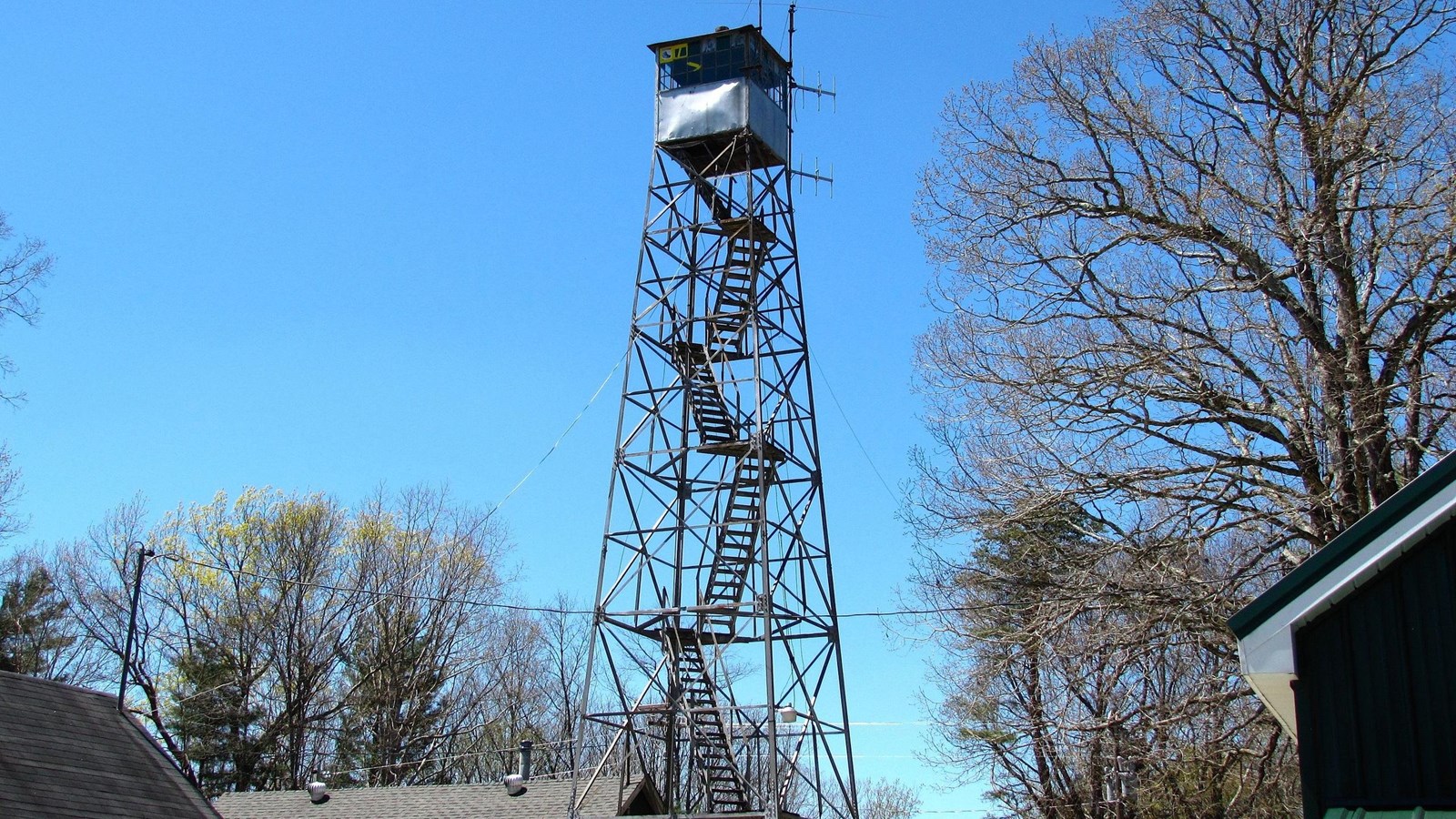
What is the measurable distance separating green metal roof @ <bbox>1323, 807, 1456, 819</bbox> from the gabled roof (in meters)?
0.94

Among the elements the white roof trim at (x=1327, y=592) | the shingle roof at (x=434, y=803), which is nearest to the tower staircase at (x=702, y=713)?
the shingle roof at (x=434, y=803)

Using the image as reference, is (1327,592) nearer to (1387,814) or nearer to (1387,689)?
(1387,689)

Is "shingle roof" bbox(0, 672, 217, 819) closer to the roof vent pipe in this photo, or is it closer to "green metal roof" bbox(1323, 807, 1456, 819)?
the roof vent pipe

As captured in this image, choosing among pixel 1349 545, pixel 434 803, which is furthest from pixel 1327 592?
pixel 434 803

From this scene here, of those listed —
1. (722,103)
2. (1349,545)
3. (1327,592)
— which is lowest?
(1327,592)

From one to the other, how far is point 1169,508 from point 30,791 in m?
15.6

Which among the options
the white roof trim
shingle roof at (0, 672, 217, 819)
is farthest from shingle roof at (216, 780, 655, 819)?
the white roof trim

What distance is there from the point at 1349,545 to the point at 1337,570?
0.64 ft

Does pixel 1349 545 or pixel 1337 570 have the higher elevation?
pixel 1349 545

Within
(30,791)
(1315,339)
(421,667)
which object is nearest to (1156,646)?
(1315,339)

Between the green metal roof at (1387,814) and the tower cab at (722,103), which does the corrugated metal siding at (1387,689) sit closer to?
A: the green metal roof at (1387,814)

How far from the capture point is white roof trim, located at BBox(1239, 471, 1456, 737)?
9.54 metres

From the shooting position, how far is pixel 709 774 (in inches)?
908

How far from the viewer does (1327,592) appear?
32.3 ft
